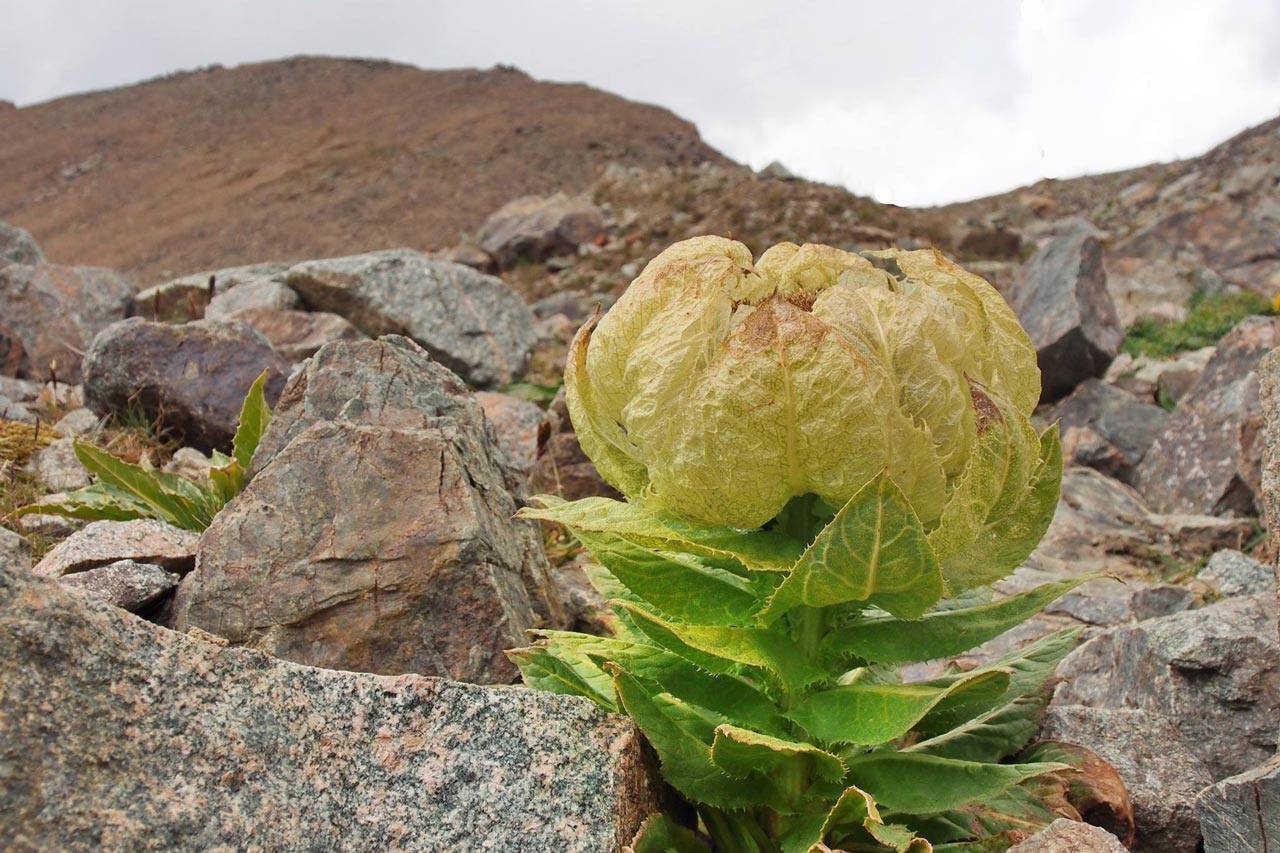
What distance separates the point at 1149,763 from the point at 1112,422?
7235mm

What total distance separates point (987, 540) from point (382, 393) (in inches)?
102

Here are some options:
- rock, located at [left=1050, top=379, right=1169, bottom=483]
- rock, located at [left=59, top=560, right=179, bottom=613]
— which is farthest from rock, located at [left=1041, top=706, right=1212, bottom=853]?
rock, located at [left=1050, top=379, right=1169, bottom=483]

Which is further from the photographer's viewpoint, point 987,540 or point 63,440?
point 63,440

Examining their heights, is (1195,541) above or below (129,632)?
below

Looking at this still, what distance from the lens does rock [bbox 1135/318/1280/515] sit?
7.63 metres

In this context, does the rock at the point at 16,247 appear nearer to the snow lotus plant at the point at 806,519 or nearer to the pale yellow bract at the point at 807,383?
the snow lotus plant at the point at 806,519

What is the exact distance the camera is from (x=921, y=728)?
270 cm

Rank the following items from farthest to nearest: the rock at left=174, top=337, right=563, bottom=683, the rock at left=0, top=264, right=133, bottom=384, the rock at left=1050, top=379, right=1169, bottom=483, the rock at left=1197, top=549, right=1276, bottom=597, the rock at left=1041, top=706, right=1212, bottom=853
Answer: the rock at left=1050, top=379, right=1169, bottom=483
the rock at left=0, top=264, right=133, bottom=384
the rock at left=1197, top=549, right=1276, bottom=597
the rock at left=174, top=337, right=563, bottom=683
the rock at left=1041, top=706, right=1212, bottom=853

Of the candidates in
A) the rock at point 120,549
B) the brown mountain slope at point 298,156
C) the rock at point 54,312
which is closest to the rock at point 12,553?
the rock at point 120,549

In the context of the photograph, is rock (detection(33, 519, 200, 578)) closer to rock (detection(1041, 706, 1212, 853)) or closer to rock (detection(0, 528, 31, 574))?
rock (detection(0, 528, 31, 574))

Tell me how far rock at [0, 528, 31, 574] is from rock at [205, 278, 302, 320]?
21.1ft

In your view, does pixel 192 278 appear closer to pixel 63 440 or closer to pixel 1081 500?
pixel 63 440

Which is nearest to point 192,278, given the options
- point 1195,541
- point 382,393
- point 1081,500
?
point 382,393

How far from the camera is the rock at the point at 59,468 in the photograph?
5102 millimetres
